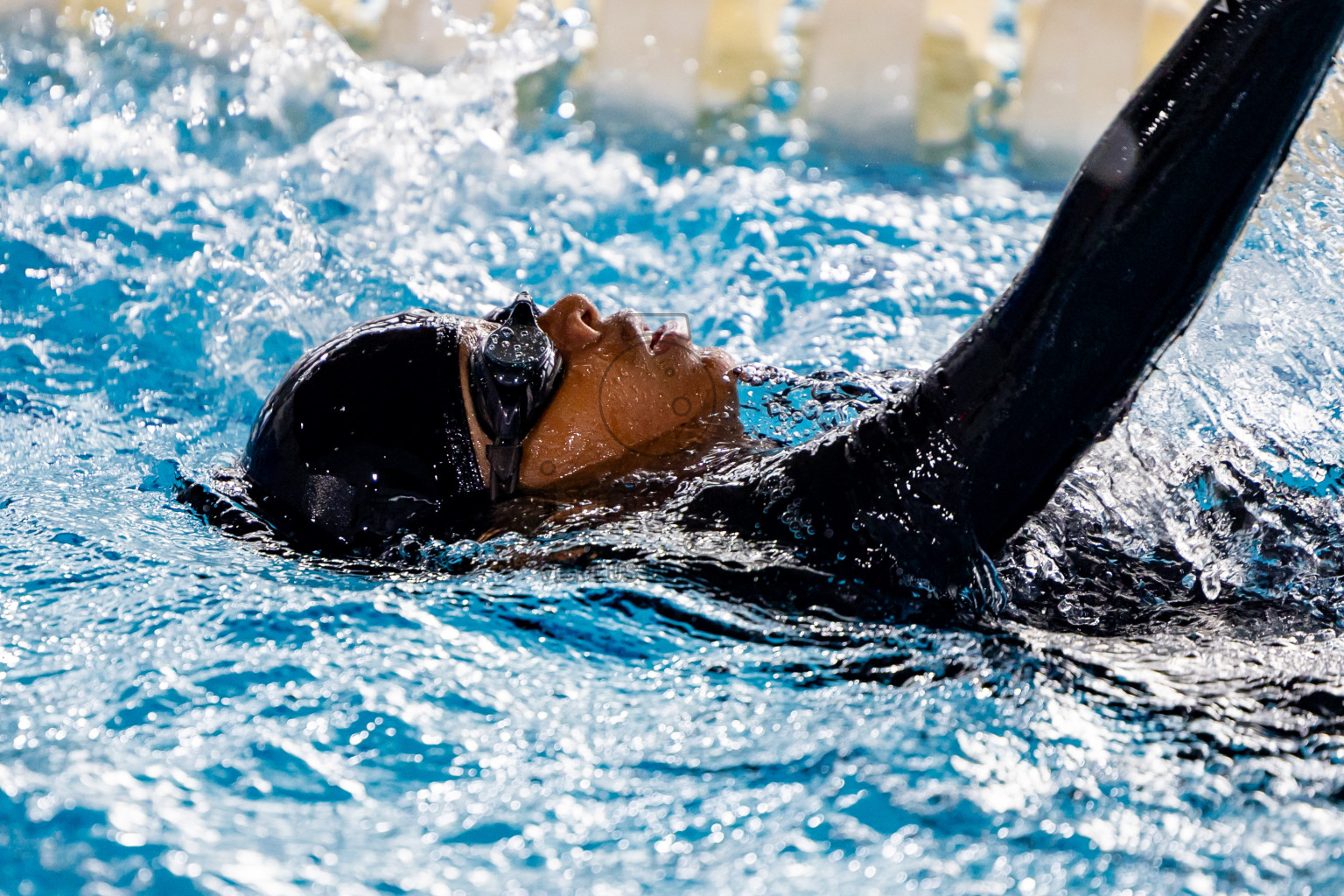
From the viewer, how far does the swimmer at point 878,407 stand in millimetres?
1328

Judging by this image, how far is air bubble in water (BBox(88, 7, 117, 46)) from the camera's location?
4.77 meters

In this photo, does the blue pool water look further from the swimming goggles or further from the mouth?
the mouth

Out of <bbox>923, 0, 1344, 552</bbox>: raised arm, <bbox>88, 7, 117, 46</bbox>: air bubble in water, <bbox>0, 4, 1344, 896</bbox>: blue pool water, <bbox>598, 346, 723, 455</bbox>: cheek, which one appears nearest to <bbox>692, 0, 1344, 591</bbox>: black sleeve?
<bbox>923, 0, 1344, 552</bbox>: raised arm

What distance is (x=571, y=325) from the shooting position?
187 centimetres

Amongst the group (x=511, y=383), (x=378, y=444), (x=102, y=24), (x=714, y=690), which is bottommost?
(x=714, y=690)

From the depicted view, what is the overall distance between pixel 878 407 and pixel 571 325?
47 cm

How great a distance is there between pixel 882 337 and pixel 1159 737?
2162mm

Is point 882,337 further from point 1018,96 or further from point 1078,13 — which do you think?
point 1078,13

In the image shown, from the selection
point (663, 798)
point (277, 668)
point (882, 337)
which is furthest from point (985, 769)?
point (882, 337)

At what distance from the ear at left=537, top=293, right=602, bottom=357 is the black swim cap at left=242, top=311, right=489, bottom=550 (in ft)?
0.49

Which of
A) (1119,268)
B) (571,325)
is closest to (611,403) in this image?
(571,325)

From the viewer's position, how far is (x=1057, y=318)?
1364 millimetres

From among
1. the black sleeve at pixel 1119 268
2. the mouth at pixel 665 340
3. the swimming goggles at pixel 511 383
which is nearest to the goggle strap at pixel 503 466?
the swimming goggles at pixel 511 383

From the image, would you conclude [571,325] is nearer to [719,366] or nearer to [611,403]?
[611,403]
